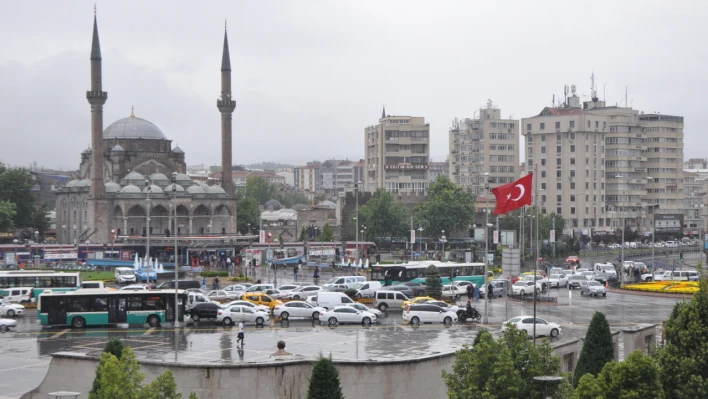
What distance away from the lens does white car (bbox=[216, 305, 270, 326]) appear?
115 feet

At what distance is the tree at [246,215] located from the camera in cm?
10262

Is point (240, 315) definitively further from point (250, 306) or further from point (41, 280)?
point (41, 280)

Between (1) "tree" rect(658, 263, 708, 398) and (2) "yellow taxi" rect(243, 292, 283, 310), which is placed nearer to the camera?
(1) "tree" rect(658, 263, 708, 398)

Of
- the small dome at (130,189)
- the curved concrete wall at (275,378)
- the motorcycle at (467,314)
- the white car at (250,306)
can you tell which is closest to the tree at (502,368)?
the curved concrete wall at (275,378)

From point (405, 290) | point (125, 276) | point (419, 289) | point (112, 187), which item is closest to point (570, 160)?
point (112, 187)

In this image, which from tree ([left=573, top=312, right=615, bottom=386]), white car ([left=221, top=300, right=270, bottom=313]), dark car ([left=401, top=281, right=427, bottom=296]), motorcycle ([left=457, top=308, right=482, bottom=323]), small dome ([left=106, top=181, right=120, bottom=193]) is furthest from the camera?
small dome ([left=106, top=181, right=120, bottom=193])

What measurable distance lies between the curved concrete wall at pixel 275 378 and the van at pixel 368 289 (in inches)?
801

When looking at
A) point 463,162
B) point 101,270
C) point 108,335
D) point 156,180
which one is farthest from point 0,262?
point 463,162

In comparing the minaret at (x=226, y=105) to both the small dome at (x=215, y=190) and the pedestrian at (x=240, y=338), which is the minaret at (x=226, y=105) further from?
the pedestrian at (x=240, y=338)

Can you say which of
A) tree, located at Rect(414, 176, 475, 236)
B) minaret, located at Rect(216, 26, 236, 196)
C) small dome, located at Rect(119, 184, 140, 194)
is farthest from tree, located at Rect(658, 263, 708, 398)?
minaret, located at Rect(216, 26, 236, 196)

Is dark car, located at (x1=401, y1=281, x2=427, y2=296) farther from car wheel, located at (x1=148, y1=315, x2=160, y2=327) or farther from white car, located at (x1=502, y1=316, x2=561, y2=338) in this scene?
car wheel, located at (x1=148, y1=315, x2=160, y2=327)

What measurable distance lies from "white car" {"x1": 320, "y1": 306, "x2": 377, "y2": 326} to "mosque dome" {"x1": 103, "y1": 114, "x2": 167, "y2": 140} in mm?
67041

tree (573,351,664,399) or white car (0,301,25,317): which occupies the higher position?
tree (573,351,664,399)

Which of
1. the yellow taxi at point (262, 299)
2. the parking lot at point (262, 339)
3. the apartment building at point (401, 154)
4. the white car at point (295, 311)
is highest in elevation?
the apartment building at point (401, 154)
